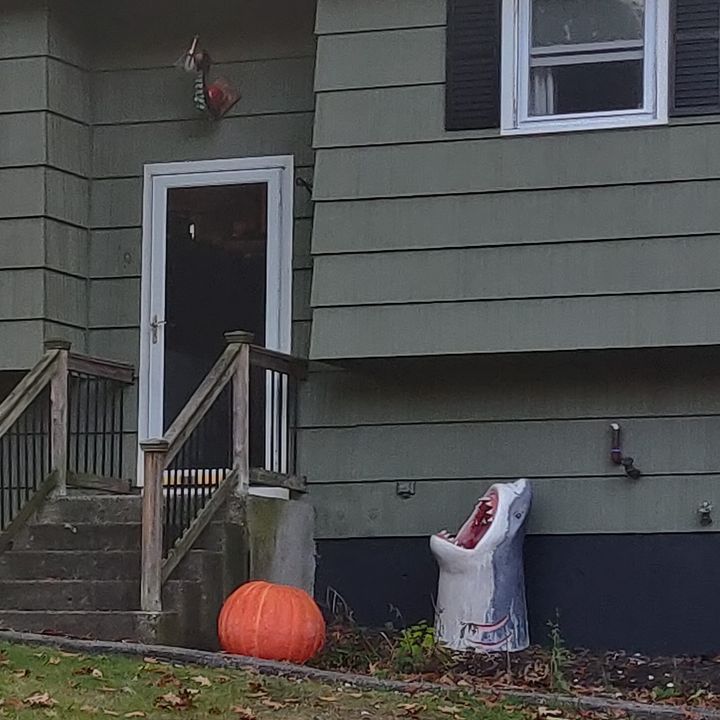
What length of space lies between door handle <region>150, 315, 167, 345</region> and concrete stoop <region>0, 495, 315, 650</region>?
1.18 m

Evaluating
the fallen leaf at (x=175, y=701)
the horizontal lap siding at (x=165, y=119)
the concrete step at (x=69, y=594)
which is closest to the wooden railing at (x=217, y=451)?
the concrete step at (x=69, y=594)

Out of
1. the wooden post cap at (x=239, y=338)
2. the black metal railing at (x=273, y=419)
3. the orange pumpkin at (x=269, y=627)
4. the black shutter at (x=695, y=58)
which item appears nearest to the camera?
the orange pumpkin at (x=269, y=627)

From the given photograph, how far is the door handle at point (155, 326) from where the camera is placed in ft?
34.5

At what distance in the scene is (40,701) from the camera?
7055mm

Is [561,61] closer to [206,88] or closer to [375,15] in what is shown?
[375,15]

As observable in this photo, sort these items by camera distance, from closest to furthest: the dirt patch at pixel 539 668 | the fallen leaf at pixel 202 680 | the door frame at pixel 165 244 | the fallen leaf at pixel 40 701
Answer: the fallen leaf at pixel 40 701 → the fallen leaf at pixel 202 680 → the dirt patch at pixel 539 668 → the door frame at pixel 165 244

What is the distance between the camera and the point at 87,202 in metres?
10.6

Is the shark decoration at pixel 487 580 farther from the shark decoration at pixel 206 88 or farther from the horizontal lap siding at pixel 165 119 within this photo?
the shark decoration at pixel 206 88

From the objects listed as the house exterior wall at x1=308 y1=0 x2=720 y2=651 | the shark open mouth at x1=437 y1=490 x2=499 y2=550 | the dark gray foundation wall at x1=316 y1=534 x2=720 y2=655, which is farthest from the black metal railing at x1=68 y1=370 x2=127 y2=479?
the shark open mouth at x1=437 y1=490 x2=499 y2=550

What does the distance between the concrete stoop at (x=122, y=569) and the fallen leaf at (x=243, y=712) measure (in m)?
1.62

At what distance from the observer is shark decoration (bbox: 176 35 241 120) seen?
1041 centimetres

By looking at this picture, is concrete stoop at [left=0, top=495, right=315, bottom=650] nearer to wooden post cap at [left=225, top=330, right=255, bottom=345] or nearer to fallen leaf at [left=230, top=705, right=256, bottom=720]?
wooden post cap at [left=225, top=330, right=255, bottom=345]

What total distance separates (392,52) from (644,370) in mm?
2196

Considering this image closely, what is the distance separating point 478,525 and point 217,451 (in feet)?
5.68
